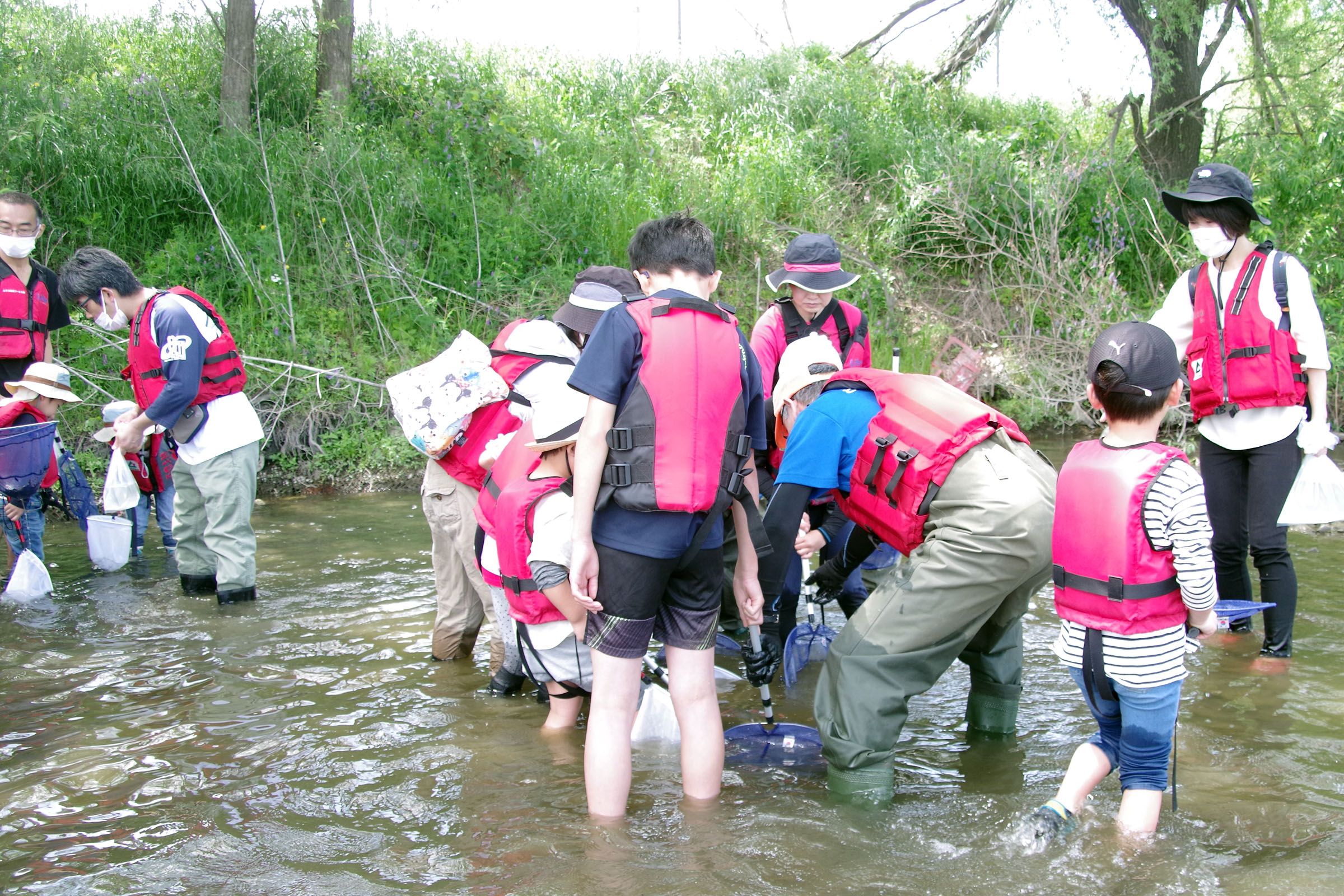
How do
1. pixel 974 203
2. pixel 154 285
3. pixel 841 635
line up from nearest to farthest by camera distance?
pixel 841 635 → pixel 154 285 → pixel 974 203

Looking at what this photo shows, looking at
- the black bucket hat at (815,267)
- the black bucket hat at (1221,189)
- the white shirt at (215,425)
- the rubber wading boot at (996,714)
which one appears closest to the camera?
the rubber wading boot at (996,714)

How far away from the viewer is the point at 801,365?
3.83 metres

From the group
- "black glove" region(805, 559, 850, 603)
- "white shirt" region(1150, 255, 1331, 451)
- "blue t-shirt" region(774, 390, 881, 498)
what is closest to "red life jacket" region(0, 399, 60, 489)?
"black glove" region(805, 559, 850, 603)

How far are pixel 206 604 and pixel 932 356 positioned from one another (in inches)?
301

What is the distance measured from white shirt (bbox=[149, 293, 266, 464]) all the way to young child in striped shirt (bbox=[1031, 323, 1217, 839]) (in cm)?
445

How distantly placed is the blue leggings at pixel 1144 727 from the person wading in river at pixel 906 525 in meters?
0.43

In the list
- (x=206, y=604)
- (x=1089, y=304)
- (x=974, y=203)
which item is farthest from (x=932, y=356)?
(x=206, y=604)

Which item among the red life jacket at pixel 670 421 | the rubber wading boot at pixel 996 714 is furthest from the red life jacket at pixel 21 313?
the rubber wading boot at pixel 996 714

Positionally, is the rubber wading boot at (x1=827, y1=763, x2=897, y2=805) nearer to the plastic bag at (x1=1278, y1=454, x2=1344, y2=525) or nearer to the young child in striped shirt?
the young child in striped shirt

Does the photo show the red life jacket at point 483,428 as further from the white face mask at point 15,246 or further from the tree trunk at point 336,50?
the tree trunk at point 336,50

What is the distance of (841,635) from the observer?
325cm

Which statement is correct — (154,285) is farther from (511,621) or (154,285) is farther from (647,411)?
(647,411)

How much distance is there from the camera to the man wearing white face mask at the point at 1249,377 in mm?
4312

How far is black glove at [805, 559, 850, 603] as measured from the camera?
4.06 meters
